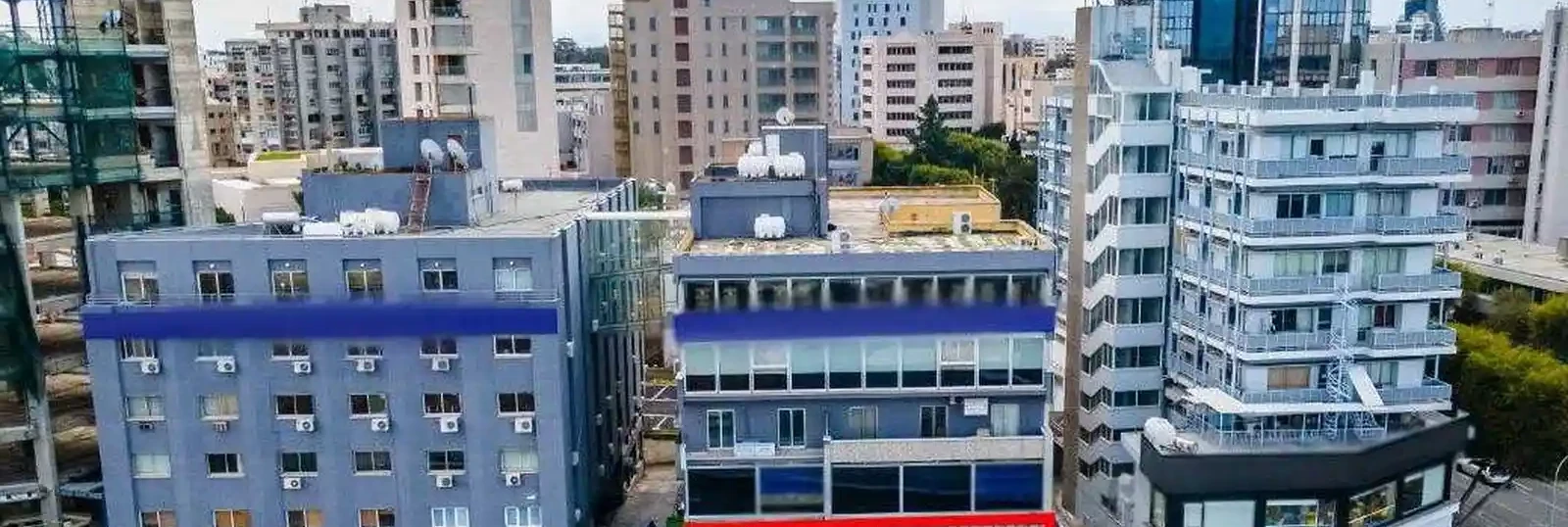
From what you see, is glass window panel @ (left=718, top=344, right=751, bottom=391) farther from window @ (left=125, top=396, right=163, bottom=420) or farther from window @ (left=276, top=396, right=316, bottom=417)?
window @ (left=125, top=396, right=163, bottom=420)

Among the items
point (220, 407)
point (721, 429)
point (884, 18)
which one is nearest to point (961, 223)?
point (721, 429)

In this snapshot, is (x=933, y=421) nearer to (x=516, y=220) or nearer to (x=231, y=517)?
(x=516, y=220)

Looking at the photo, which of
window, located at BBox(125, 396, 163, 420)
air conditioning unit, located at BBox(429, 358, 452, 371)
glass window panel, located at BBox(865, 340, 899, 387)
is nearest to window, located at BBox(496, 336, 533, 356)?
air conditioning unit, located at BBox(429, 358, 452, 371)

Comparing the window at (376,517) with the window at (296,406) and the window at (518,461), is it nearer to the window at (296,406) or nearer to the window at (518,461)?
the window at (296,406)

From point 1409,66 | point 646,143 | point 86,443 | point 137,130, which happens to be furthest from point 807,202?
point 646,143

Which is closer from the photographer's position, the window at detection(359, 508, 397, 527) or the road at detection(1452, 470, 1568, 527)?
the window at detection(359, 508, 397, 527)

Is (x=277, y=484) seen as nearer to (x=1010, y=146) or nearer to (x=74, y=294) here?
(x=74, y=294)
